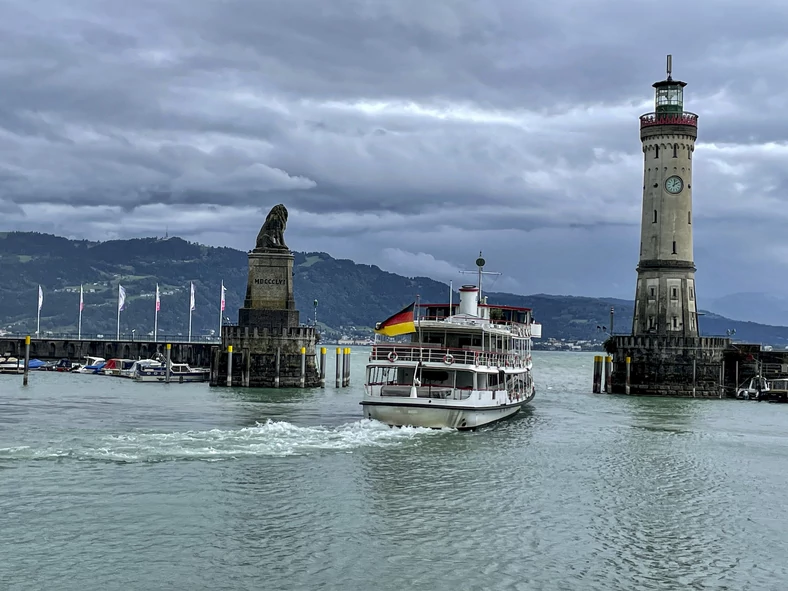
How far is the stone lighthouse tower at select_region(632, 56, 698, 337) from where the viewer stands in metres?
96.8

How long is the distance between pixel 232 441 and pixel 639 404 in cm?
4561

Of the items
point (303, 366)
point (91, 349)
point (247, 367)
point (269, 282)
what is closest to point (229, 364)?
point (247, 367)

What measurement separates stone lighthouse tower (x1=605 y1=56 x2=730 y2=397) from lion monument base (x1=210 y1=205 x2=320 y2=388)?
30.2 metres

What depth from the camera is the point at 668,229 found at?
317ft

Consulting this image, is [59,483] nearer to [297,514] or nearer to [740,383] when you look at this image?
[297,514]

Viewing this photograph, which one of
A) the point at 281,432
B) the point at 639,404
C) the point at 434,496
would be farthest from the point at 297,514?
the point at 639,404

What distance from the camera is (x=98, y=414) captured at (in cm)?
6125

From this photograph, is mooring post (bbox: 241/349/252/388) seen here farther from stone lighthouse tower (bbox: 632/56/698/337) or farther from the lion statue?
stone lighthouse tower (bbox: 632/56/698/337)

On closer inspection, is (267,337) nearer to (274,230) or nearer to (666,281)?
(274,230)

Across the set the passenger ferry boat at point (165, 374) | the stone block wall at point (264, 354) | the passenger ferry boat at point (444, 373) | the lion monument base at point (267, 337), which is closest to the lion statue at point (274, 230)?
the lion monument base at point (267, 337)

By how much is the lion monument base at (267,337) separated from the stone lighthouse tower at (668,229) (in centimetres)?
3284

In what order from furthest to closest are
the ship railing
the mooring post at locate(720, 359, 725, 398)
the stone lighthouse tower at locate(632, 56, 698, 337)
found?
the stone lighthouse tower at locate(632, 56, 698, 337)
the mooring post at locate(720, 359, 725, 398)
the ship railing

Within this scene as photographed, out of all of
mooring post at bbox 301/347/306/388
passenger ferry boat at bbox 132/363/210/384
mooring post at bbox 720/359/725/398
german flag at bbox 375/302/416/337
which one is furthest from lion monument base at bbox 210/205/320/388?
mooring post at bbox 720/359/725/398

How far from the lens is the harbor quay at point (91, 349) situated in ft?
406
